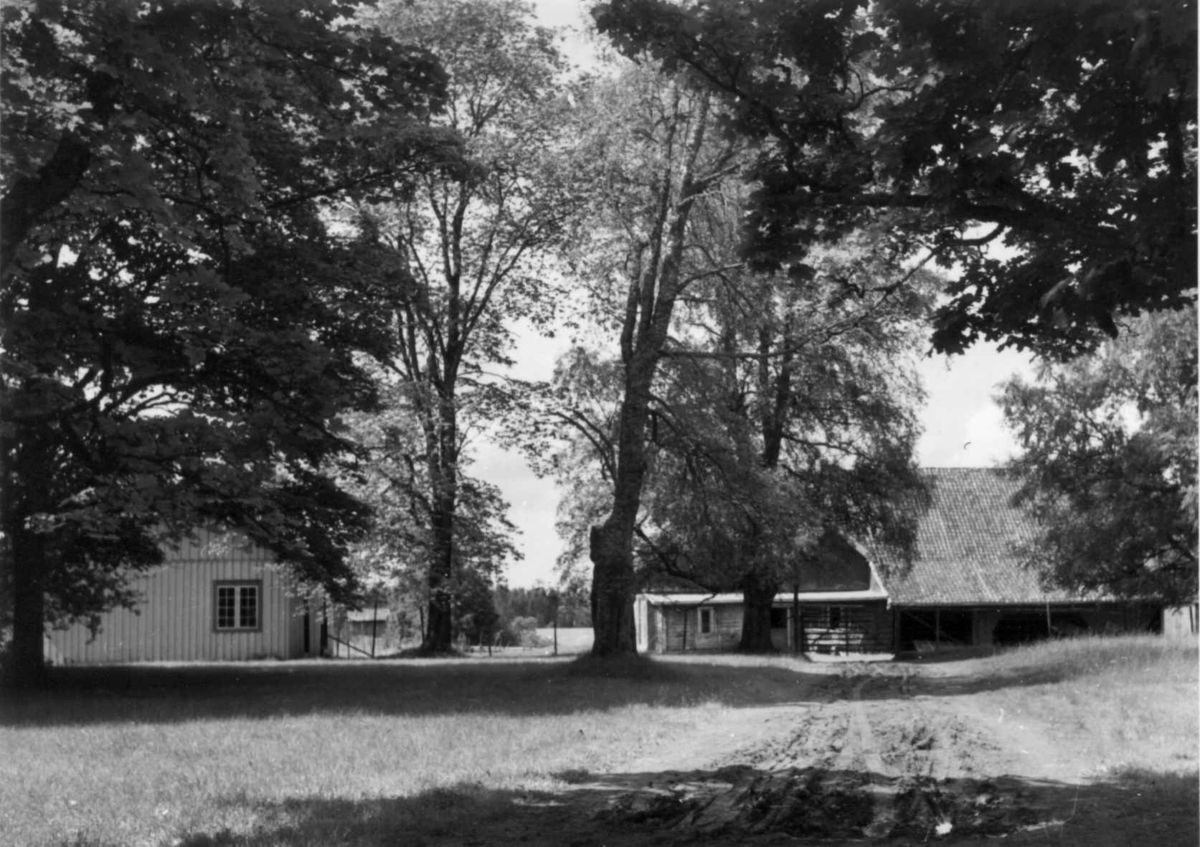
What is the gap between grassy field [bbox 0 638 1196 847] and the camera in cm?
933

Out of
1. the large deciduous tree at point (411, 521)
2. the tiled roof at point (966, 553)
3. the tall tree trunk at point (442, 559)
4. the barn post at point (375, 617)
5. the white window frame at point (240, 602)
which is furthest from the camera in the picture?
the tiled roof at point (966, 553)

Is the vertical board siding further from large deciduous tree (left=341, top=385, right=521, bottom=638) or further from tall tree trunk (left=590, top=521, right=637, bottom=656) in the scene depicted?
tall tree trunk (left=590, top=521, right=637, bottom=656)

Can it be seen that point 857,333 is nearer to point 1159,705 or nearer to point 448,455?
point 448,455

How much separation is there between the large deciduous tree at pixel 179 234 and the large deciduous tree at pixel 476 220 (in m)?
9.89

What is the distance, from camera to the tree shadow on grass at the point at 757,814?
8.52 metres

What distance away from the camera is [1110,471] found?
39500mm

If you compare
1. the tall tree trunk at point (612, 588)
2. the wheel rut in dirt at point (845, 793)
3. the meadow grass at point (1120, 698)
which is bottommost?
the meadow grass at point (1120, 698)

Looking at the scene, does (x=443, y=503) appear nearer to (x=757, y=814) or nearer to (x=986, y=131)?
(x=757, y=814)

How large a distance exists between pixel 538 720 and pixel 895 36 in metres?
10.5

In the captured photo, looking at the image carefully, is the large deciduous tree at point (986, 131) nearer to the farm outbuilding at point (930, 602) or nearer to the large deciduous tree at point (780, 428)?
the large deciduous tree at point (780, 428)

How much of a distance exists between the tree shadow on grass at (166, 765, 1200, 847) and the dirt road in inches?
0.6

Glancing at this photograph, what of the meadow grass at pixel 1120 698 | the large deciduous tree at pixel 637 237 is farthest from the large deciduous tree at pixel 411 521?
the meadow grass at pixel 1120 698

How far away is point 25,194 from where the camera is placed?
8.97 meters

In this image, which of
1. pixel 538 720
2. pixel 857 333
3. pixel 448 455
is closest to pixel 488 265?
pixel 448 455
